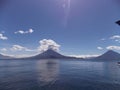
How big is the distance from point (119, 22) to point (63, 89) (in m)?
38.8

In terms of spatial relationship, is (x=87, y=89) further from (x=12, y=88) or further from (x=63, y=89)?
(x=12, y=88)

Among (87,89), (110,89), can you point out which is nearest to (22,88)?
(87,89)

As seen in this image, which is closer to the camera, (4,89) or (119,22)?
(4,89)

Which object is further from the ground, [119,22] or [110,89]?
[119,22]

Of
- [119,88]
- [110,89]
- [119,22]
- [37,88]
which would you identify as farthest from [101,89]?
[119,22]

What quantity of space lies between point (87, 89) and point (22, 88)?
15.7m

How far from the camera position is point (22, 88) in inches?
1372

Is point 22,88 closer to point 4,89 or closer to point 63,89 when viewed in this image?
point 4,89

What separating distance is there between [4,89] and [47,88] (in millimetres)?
10037

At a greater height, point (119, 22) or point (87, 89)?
point (119, 22)

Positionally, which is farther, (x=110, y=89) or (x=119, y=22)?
(x=119, y=22)

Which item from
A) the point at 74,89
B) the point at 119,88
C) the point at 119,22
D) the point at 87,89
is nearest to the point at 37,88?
the point at 74,89

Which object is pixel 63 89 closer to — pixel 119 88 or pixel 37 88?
pixel 37 88

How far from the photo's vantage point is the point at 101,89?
3409 centimetres
